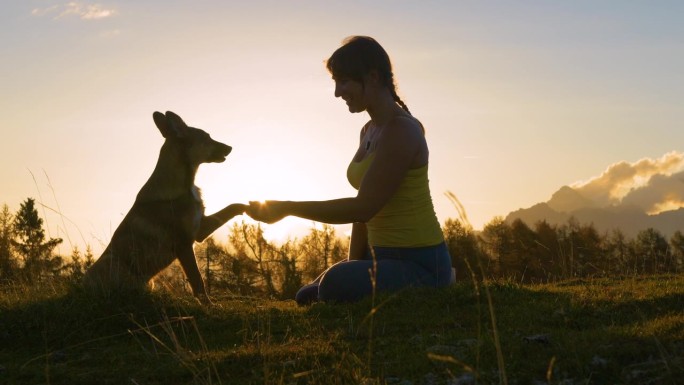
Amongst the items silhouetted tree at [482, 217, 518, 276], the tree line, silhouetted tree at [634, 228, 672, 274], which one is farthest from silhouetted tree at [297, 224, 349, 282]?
silhouetted tree at [634, 228, 672, 274]

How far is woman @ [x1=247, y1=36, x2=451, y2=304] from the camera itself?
A: 5.65 m

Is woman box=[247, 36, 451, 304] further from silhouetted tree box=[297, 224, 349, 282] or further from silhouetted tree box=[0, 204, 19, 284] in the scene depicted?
silhouetted tree box=[297, 224, 349, 282]

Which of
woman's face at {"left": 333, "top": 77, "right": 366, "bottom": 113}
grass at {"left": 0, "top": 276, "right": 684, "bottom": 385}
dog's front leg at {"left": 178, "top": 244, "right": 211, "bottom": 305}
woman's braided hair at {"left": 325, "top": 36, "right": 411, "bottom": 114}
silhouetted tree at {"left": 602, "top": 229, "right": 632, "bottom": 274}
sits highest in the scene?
woman's braided hair at {"left": 325, "top": 36, "right": 411, "bottom": 114}

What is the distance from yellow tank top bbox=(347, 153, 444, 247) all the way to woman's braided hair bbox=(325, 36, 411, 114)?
748 mm

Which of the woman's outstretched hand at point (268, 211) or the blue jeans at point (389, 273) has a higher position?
the woman's outstretched hand at point (268, 211)

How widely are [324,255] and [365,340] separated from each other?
545 inches

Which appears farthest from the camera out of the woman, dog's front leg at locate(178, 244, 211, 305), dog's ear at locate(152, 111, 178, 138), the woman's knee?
dog's ear at locate(152, 111, 178, 138)

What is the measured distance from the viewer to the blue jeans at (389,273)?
617cm

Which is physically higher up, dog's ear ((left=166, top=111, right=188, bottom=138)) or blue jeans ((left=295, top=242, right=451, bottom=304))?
dog's ear ((left=166, top=111, right=188, bottom=138))

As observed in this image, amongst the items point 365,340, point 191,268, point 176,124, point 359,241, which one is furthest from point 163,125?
point 365,340

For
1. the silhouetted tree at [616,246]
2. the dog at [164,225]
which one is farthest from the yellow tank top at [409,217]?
the silhouetted tree at [616,246]

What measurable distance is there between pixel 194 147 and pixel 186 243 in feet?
4.55

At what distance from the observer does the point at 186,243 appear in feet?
25.8

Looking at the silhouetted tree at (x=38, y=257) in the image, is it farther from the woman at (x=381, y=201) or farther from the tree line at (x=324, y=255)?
the woman at (x=381, y=201)
